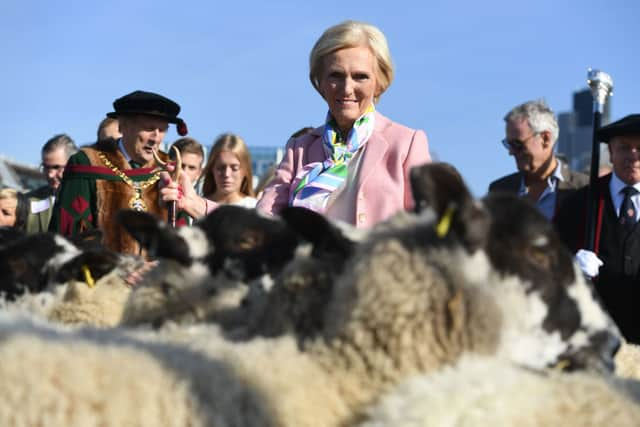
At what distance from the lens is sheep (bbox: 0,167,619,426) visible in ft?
7.14

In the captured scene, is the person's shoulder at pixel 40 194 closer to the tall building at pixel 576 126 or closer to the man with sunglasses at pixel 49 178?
the man with sunglasses at pixel 49 178

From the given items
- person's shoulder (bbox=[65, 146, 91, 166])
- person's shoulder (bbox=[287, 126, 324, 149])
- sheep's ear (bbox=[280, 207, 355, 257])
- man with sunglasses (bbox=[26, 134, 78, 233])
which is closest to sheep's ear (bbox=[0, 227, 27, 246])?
person's shoulder (bbox=[65, 146, 91, 166])

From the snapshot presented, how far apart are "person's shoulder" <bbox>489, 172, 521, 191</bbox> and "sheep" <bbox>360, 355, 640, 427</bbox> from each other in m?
4.34

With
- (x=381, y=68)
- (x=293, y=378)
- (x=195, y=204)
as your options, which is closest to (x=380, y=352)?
(x=293, y=378)

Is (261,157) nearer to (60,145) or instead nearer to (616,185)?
(60,145)

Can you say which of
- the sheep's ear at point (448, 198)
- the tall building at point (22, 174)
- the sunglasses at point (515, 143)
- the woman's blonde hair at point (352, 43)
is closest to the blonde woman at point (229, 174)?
the woman's blonde hair at point (352, 43)

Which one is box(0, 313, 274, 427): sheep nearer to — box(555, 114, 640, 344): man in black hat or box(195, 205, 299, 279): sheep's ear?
box(195, 205, 299, 279): sheep's ear

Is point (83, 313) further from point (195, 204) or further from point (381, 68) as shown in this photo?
point (381, 68)

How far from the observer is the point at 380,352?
226 cm

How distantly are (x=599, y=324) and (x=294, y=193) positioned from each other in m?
1.67

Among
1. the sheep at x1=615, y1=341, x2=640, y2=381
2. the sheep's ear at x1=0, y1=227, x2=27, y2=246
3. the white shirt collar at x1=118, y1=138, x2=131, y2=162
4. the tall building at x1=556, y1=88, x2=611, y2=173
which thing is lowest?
the sheep at x1=615, y1=341, x2=640, y2=381

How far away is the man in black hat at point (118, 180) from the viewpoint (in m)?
5.09

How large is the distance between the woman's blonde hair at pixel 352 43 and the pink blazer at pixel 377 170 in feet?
0.86

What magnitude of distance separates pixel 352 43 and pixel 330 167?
623 mm
